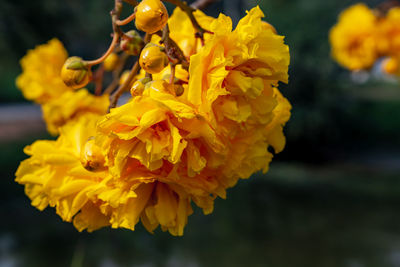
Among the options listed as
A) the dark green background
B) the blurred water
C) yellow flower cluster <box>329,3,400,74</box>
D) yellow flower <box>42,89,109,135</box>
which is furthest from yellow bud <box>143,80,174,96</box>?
the blurred water

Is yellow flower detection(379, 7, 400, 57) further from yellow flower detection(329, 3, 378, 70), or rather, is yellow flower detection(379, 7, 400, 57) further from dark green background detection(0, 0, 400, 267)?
dark green background detection(0, 0, 400, 267)

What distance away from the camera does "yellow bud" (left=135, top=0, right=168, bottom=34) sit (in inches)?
19.7

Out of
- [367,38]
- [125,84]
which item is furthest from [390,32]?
[125,84]

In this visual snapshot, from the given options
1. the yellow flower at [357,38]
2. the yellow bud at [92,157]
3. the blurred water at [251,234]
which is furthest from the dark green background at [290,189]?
the yellow bud at [92,157]

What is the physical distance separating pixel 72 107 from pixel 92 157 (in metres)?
0.31

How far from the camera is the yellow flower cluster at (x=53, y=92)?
0.82 meters

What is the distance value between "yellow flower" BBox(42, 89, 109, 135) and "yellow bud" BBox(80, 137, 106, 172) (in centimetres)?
28

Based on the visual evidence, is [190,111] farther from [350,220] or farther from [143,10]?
[350,220]

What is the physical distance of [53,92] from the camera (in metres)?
0.92

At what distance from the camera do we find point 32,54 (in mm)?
965

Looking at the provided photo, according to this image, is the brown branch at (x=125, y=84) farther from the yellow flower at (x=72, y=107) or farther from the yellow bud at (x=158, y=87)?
the yellow flower at (x=72, y=107)

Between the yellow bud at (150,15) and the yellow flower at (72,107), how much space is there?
326 millimetres

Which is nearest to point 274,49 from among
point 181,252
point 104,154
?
point 104,154

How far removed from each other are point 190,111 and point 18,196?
5837mm
